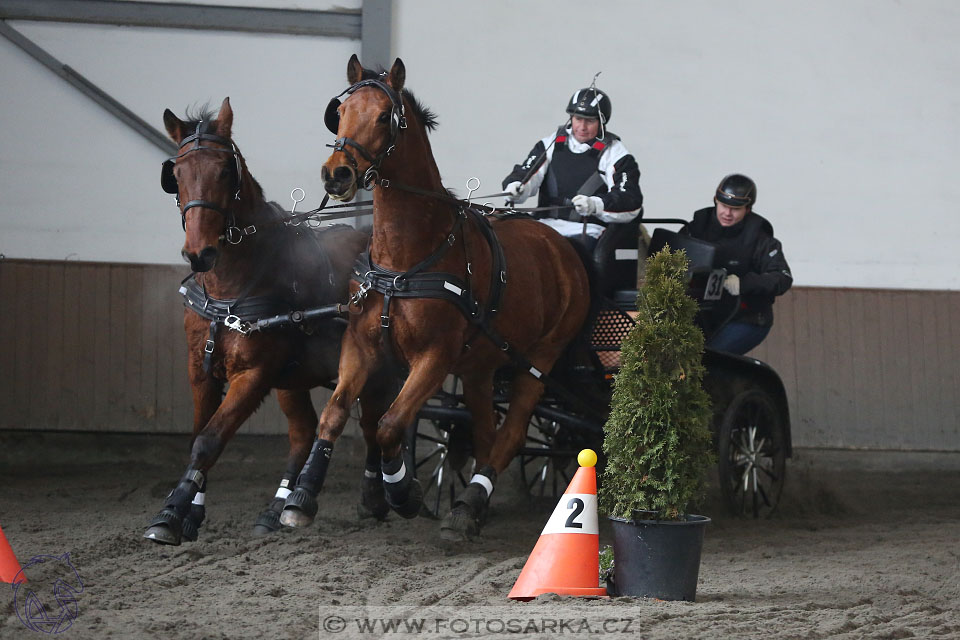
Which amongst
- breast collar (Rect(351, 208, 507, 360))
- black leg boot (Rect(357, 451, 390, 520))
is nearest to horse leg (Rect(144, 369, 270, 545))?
breast collar (Rect(351, 208, 507, 360))

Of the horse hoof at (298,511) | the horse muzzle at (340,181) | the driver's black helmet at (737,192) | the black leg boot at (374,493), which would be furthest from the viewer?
the driver's black helmet at (737,192)

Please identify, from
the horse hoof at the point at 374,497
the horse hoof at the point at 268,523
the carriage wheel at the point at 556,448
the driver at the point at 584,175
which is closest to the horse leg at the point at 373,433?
the horse hoof at the point at 374,497

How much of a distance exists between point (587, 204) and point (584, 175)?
45 centimetres

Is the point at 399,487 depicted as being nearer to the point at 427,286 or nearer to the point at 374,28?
the point at 427,286

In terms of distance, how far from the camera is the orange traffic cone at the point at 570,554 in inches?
142

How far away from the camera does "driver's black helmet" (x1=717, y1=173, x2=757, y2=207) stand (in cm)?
632

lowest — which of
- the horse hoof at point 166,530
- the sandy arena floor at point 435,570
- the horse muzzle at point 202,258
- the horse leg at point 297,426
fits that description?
the sandy arena floor at point 435,570

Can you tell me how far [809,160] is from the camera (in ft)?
30.7

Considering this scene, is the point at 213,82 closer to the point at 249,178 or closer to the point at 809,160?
the point at 249,178

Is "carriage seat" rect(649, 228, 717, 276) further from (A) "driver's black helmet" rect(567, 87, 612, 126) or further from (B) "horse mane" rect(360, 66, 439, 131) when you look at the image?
(B) "horse mane" rect(360, 66, 439, 131)

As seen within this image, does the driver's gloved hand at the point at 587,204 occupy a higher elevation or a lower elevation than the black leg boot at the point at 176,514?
higher

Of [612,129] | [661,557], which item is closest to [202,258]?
[661,557]

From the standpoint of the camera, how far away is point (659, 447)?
142 inches

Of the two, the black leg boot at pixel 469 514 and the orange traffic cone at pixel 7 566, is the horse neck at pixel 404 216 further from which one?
the orange traffic cone at pixel 7 566
